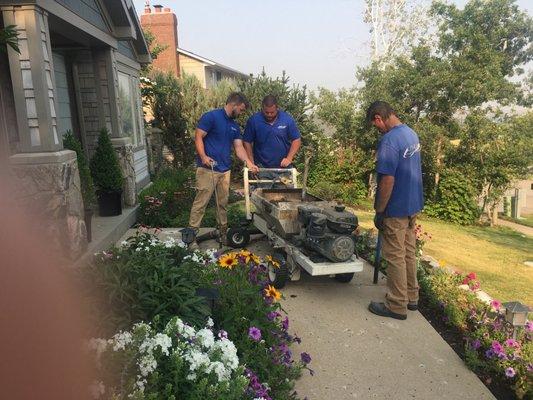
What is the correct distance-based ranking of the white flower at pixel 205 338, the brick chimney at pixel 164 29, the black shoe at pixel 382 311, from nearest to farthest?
1. the white flower at pixel 205 338
2. the black shoe at pixel 382 311
3. the brick chimney at pixel 164 29

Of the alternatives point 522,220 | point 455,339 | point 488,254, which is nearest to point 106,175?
point 455,339

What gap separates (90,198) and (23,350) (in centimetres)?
523

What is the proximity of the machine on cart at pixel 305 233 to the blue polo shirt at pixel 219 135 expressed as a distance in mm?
568

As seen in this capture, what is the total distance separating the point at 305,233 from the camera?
4.39m

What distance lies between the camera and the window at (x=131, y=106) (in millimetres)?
9035

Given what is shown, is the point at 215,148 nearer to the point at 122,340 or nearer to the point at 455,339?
the point at 455,339

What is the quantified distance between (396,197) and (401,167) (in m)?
0.28

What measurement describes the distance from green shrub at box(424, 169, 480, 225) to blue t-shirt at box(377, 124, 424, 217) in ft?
35.9

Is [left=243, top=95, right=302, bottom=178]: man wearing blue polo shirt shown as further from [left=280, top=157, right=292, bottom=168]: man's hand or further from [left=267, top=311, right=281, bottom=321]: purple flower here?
[left=267, top=311, right=281, bottom=321]: purple flower

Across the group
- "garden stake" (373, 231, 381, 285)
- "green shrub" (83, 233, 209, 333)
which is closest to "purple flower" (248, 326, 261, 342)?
"green shrub" (83, 233, 209, 333)

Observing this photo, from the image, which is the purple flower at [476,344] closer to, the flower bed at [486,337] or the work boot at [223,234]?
the flower bed at [486,337]

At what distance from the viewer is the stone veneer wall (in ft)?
14.3

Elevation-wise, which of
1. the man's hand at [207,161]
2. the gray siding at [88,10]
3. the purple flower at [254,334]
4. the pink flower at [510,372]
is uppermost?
the gray siding at [88,10]

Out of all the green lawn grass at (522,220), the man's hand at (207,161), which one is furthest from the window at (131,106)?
the green lawn grass at (522,220)
